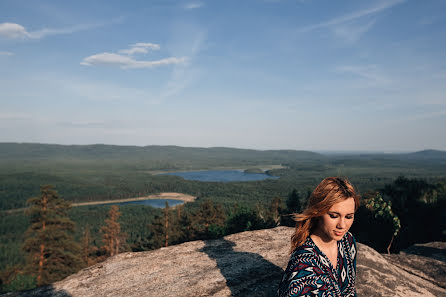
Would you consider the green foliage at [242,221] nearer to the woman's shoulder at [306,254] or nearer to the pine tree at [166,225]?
the woman's shoulder at [306,254]

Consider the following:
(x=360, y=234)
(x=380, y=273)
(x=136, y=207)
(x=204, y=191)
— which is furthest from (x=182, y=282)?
(x=204, y=191)

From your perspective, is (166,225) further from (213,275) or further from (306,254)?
(306,254)

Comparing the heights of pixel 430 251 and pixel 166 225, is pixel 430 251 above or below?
above

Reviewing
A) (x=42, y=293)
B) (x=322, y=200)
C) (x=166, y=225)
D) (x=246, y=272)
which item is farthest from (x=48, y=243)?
(x=322, y=200)

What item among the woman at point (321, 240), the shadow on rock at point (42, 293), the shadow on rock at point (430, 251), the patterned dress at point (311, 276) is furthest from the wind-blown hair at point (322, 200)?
the shadow on rock at point (430, 251)

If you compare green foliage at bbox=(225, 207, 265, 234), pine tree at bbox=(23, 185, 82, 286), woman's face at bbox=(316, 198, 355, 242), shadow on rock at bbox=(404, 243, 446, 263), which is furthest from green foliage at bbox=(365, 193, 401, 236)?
pine tree at bbox=(23, 185, 82, 286)

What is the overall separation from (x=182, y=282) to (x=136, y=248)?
33.5 m

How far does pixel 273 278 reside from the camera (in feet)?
15.6

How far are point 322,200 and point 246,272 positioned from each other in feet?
9.04

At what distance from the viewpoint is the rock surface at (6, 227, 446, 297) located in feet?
14.6

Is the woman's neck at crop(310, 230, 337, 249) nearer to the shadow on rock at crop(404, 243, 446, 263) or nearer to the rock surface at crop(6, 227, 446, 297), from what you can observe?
the rock surface at crop(6, 227, 446, 297)

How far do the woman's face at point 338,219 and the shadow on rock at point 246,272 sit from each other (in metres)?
1.86

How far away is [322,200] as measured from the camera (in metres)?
2.95

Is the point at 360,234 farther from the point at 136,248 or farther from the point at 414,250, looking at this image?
the point at 136,248
